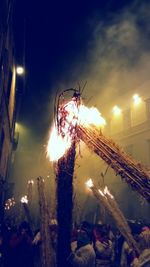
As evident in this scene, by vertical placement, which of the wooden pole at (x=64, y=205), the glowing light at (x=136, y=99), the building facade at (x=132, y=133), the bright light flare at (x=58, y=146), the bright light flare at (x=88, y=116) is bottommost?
the wooden pole at (x=64, y=205)

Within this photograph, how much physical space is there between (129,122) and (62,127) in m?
27.0

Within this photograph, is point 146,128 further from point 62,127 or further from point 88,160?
point 62,127

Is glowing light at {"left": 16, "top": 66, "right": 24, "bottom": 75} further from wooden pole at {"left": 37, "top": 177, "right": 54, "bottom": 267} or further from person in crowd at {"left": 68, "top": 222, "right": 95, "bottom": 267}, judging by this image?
person in crowd at {"left": 68, "top": 222, "right": 95, "bottom": 267}

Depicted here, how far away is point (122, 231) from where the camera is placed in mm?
8555

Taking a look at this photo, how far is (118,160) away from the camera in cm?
568

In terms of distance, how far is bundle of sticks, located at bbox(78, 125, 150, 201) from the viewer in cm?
523

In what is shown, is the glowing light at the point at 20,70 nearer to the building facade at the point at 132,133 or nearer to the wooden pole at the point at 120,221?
the building facade at the point at 132,133

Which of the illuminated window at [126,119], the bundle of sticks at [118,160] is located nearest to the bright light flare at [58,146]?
the bundle of sticks at [118,160]

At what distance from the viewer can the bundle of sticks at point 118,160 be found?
Answer: 5.23 m

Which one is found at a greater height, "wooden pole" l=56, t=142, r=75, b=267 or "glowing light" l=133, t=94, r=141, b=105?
"glowing light" l=133, t=94, r=141, b=105

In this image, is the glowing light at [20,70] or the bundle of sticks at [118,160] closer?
the bundle of sticks at [118,160]

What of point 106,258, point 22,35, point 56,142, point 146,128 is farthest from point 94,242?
point 146,128

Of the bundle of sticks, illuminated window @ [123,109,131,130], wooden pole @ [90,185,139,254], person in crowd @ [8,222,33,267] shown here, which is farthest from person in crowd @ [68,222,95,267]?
illuminated window @ [123,109,131,130]

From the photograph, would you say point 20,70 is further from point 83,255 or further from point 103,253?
point 83,255
